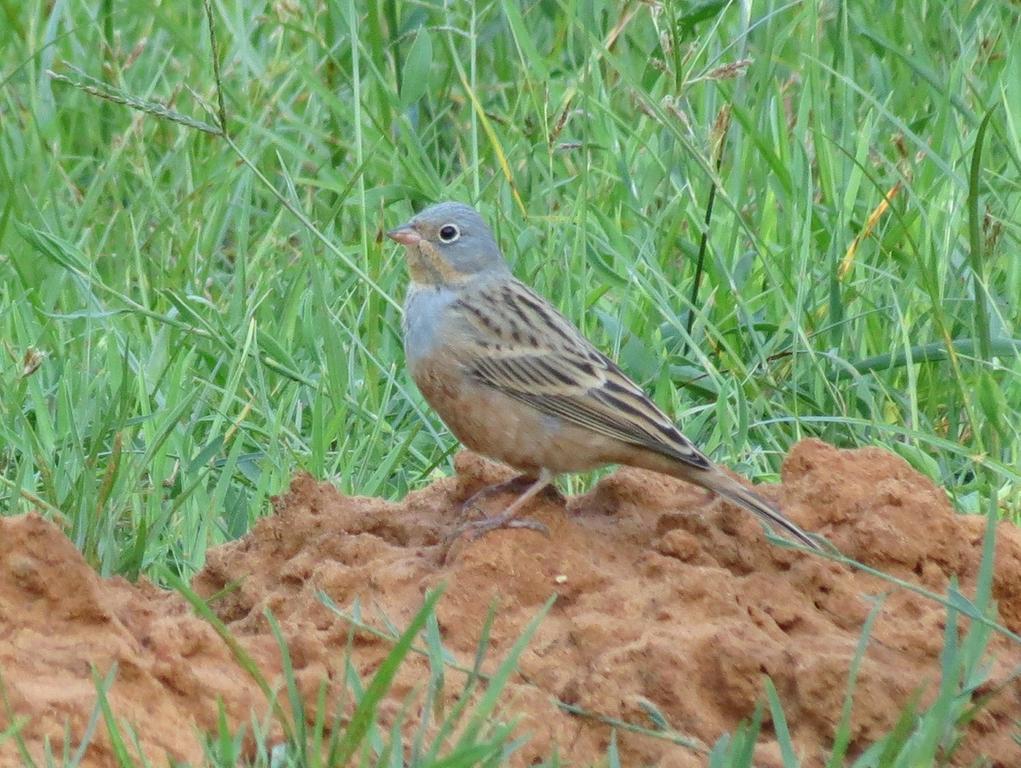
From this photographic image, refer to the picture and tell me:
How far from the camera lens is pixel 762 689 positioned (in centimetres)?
382

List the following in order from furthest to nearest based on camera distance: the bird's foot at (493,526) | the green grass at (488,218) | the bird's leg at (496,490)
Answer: the green grass at (488,218)
the bird's leg at (496,490)
the bird's foot at (493,526)

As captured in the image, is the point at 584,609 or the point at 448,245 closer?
the point at 584,609

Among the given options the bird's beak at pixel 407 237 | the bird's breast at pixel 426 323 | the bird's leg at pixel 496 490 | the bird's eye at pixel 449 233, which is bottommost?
the bird's leg at pixel 496 490

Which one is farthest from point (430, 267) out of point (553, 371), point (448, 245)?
point (553, 371)

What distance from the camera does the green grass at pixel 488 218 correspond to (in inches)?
219

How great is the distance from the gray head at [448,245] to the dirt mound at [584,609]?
1.09 metres

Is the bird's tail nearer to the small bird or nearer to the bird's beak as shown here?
the small bird

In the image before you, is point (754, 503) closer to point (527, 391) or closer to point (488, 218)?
point (527, 391)

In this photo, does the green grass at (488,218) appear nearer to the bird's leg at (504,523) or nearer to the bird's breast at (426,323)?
the bird's breast at (426,323)

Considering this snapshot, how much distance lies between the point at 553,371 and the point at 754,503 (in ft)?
3.39

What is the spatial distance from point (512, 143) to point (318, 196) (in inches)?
33.4

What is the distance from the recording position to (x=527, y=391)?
5328 mm

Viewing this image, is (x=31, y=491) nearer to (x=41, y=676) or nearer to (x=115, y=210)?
(x=41, y=676)

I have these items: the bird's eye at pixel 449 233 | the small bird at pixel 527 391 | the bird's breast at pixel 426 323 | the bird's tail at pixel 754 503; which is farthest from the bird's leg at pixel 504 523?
the bird's eye at pixel 449 233
